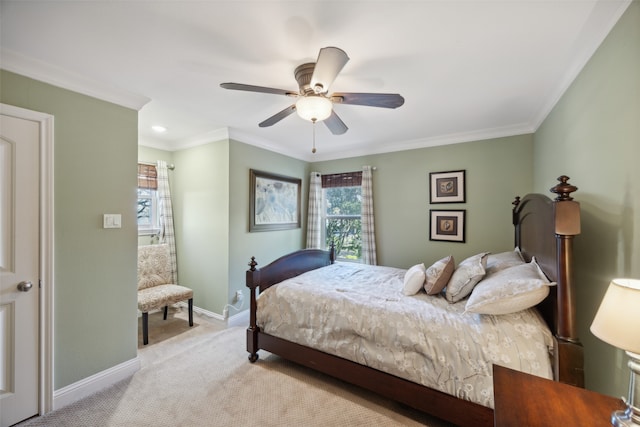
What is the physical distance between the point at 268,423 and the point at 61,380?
1.63m

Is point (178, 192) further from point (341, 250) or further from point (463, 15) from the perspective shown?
point (463, 15)

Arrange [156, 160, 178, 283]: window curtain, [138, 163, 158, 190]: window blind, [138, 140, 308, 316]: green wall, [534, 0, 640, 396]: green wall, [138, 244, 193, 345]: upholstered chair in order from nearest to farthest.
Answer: [534, 0, 640, 396]: green wall, [138, 244, 193, 345]: upholstered chair, [138, 140, 308, 316]: green wall, [138, 163, 158, 190]: window blind, [156, 160, 178, 283]: window curtain

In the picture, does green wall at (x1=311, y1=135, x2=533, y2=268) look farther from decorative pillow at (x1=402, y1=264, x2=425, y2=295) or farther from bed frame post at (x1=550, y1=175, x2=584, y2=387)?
bed frame post at (x1=550, y1=175, x2=584, y2=387)

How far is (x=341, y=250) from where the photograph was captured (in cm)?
452

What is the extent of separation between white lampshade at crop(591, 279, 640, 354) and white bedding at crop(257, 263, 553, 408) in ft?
2.51

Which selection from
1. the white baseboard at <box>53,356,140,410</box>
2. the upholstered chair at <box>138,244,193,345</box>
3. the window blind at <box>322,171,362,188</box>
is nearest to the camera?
the white baseboard at <box>53,356,140,410</box>

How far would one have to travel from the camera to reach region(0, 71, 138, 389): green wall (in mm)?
1963

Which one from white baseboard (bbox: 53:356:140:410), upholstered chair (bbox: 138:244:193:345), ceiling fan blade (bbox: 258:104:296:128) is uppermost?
ceiling fan blade (bbox: 258:104:296:128)

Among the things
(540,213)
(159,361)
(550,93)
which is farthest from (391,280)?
(159,361)

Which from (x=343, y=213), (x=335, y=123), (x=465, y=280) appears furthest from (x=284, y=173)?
(x=465, y=280)

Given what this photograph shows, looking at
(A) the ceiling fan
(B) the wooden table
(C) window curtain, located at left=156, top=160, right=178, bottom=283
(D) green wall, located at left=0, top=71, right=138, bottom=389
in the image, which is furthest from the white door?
(B) the wooden table

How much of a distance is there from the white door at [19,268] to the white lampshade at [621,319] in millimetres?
3157

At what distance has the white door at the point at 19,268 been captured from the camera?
1.74m

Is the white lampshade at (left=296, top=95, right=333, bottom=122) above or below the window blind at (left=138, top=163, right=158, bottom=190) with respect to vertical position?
above
